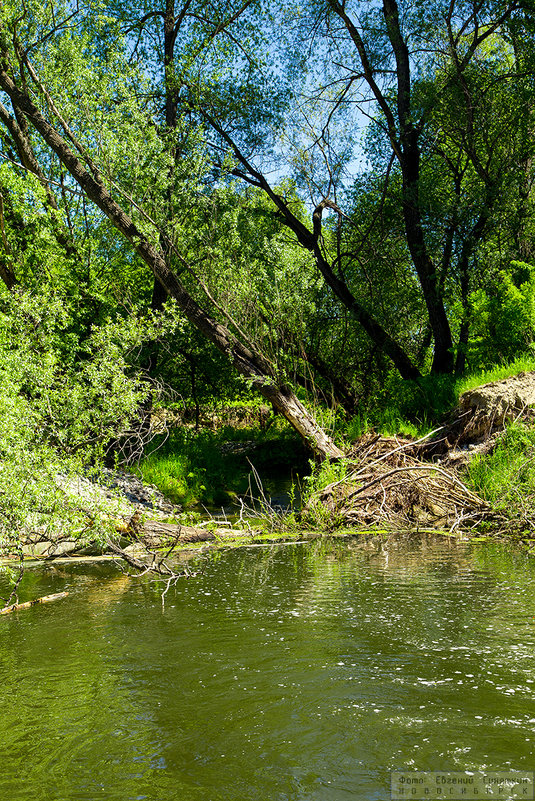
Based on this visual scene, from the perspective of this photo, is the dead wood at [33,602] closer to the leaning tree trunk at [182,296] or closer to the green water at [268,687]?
the green water at [268,687]

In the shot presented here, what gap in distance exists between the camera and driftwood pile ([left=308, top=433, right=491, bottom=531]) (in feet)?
36.3

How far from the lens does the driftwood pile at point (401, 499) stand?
11.1 m

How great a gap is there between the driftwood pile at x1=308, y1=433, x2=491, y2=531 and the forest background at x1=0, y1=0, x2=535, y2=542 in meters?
1.69

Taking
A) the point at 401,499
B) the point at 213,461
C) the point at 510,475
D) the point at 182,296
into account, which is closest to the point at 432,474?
the point at 401,499

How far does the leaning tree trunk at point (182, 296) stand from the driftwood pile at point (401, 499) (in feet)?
5.02

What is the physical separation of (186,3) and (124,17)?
5.81 ft

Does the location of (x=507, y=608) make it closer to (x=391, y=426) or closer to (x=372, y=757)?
(x=372, y=757)

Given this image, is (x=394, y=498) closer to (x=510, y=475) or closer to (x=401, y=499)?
(x=401, y=499)

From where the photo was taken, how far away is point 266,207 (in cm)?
1909

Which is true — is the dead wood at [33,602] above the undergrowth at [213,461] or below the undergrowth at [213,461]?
below

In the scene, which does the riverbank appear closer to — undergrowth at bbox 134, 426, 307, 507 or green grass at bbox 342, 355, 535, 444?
green grass at bbox 342, 355, 535, 444

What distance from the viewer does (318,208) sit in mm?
17859

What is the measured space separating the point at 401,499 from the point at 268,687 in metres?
7.35

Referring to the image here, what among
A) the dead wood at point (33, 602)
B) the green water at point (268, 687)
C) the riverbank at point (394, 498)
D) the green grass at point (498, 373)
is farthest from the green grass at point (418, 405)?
the dead wood at point (33, 602)
